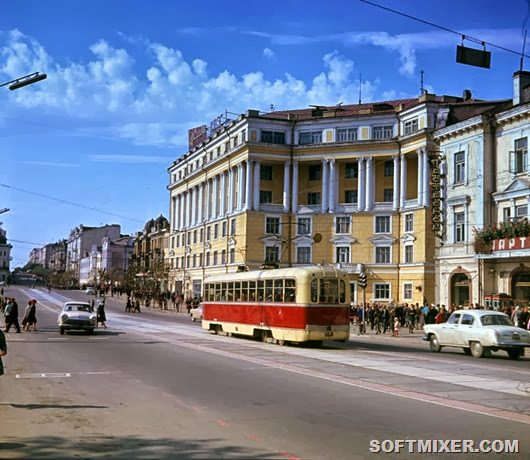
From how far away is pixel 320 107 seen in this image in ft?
254

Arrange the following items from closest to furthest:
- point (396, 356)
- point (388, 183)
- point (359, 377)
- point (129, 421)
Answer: point (129, 421) < point (359, 377) < point (396, 356) < point (388, 183)

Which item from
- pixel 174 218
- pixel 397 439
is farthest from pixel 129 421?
pixel 174 218

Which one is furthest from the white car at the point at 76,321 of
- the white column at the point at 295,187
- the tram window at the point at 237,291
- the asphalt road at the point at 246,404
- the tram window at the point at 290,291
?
the white column at the point at 295,187

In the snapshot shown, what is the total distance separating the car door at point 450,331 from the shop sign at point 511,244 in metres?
12.8

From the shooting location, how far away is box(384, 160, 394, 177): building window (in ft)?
229

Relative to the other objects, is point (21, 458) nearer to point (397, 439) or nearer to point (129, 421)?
point (129, 421)

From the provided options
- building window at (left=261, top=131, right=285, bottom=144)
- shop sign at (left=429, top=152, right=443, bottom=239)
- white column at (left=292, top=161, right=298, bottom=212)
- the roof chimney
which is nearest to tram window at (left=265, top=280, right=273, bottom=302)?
shop sign at (left=429, top=152, right=443, bottom=239)

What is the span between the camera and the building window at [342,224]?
7112cm

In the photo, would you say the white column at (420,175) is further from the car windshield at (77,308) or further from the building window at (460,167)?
the car windshield at (77,308)

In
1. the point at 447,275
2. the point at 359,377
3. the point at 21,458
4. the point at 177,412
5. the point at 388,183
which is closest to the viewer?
the point at 21,458

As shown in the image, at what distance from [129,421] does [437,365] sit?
11.9m

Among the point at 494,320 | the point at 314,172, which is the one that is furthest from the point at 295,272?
the point at 314,172

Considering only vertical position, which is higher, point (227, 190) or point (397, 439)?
point (227, 190)

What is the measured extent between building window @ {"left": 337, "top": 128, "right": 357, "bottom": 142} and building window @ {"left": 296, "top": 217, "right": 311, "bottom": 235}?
9064mm
